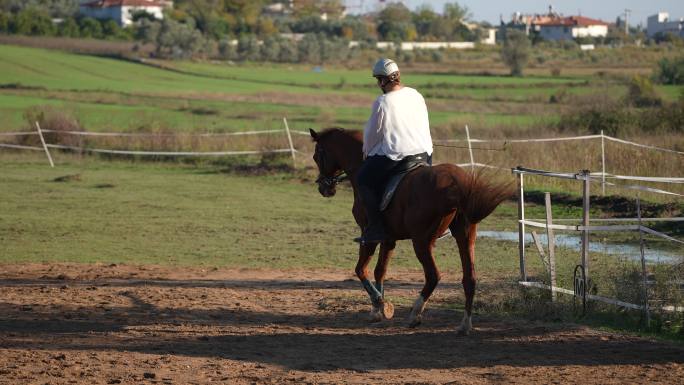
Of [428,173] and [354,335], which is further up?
[428,173]

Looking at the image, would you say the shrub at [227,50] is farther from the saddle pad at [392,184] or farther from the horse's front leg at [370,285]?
the saddle pad at [392,184]

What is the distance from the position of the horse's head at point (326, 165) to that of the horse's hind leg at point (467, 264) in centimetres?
207

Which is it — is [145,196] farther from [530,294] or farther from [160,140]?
[530,294]

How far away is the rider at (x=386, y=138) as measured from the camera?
32.6ft

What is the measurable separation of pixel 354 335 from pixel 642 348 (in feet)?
8.37

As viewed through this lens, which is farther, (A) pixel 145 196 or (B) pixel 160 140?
(B) pixel 160 140

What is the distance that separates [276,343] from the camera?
9156mm

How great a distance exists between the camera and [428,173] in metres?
9.51

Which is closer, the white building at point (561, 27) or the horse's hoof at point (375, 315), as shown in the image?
the horse's hoof at point (375, 315)

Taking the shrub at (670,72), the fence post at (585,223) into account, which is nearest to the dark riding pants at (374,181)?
the fence post at (585,223)

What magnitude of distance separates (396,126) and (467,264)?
1.51 m

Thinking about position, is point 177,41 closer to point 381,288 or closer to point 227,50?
point 227,50

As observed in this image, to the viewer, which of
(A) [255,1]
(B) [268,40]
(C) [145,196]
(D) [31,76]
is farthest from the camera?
(A) [255,1]

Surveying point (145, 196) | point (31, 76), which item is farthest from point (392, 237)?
point (31, 76)
